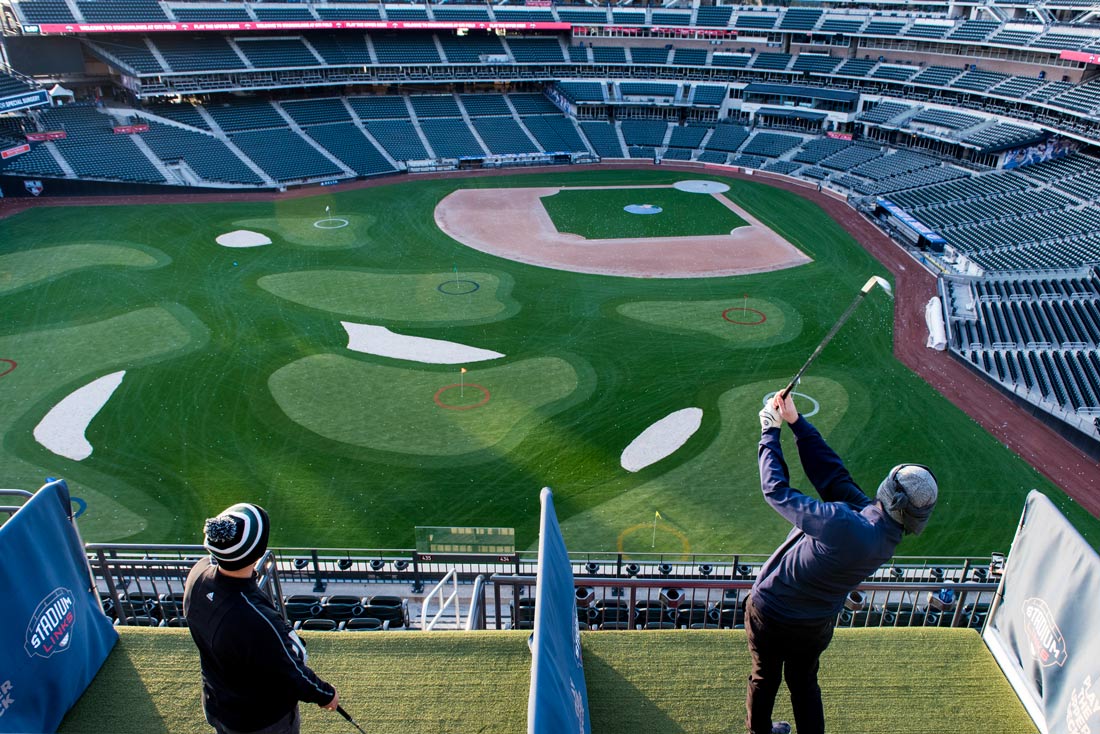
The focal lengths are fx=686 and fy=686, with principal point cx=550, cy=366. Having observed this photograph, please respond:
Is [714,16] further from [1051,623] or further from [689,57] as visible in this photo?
[1051,623]

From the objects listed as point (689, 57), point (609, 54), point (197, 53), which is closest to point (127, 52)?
point (197, 53)

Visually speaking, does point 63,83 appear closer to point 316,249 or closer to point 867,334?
point 316,249

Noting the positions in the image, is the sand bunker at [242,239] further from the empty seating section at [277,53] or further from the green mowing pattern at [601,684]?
the green mowing pattern at [601,684]

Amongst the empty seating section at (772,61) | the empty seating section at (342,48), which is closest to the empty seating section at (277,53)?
the empty seating section at (342,48)

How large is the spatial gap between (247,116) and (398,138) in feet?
42.7

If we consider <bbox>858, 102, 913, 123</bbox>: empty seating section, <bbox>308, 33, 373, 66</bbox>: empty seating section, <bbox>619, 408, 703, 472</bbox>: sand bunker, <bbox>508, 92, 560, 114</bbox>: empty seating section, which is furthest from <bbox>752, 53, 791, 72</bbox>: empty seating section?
<bbox>619, 408, 703, 472</bbox>: sand bunker

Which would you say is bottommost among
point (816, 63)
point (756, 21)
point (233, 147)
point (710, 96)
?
point (233, 147)

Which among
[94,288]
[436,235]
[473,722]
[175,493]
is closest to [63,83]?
[94,288]

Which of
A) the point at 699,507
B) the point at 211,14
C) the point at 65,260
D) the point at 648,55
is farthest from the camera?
the point at 648,55

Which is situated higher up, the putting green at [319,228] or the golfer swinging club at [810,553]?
the golfer swinging club at [810,553]

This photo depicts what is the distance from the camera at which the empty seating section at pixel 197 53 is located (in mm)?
58188

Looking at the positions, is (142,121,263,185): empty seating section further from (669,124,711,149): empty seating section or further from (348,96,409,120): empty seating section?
(669,124,711,149): empty seating section

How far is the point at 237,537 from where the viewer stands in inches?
201

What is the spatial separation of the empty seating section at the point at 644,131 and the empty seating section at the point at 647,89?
8.65 feet
